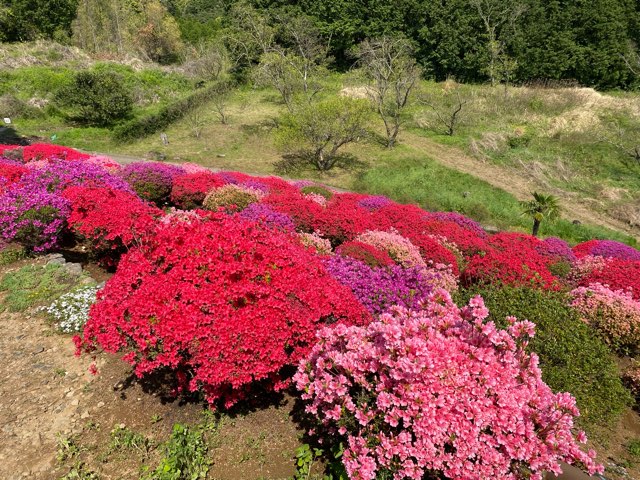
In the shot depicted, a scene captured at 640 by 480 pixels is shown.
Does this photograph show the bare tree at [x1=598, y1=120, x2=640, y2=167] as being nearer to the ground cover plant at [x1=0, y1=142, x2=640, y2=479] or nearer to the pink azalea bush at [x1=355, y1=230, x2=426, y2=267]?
the ground cover plant at [x1=0, y1=142, x2=640, y2=479]

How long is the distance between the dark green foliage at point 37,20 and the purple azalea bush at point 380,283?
56.3 meters

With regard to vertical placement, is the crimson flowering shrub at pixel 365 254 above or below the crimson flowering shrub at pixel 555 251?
above

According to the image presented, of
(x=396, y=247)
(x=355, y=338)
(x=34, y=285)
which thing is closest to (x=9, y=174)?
(x=34, y=285)

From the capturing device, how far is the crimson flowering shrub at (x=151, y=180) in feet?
47.2

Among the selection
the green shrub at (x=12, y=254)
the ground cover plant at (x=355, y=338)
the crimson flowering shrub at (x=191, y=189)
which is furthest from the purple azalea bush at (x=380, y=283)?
the green shrub at (x=12, y=254)

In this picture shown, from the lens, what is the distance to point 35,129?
29.3m

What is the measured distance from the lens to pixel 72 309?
799cm

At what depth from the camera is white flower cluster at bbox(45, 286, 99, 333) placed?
7.71 meters

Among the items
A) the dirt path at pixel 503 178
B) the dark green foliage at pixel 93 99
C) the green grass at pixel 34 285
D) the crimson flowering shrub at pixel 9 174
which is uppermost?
the crimson flowering shrub at pixel 9 174

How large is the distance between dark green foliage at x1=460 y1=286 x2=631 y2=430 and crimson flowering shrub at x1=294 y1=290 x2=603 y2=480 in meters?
2.19

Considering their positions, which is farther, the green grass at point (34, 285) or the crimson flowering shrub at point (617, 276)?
the crimson flowering shrub at point (617, 276)

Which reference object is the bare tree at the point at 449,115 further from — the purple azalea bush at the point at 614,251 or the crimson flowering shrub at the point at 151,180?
the crimson flowering shrub at the point at 151,180

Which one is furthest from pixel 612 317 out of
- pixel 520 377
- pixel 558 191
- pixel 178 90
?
pixel 178 90

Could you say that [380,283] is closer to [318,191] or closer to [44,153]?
[318,191]
